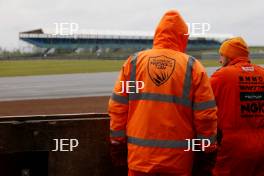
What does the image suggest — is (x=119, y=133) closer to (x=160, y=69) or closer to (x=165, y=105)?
(x=165, y=105)

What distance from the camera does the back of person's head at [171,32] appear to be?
2646 mm

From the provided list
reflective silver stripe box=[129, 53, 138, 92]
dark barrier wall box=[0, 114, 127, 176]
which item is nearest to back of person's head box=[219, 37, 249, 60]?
reflective silver stripe box=[129, 53, 138, 92]

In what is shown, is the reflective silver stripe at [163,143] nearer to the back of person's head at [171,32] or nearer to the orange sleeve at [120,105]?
the orange sleeve at [120,105]

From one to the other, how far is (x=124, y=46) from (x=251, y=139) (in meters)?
1.46

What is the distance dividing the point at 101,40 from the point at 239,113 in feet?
4.66

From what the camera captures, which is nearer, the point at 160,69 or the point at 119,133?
the point at 160,69

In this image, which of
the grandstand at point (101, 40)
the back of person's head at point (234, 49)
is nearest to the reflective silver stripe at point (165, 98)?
the back of person's head at point (234, 49)

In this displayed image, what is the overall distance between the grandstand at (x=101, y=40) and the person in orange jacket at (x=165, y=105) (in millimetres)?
1210

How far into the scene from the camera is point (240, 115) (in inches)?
123

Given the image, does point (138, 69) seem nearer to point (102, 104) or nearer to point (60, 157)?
point (60, 157)

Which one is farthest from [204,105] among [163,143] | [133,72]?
[133,72]

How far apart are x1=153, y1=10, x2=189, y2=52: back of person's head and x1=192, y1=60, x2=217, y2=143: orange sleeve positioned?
173 mm

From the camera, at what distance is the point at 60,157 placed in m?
3.50

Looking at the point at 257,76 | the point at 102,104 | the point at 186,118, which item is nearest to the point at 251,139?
the point at 257,76
